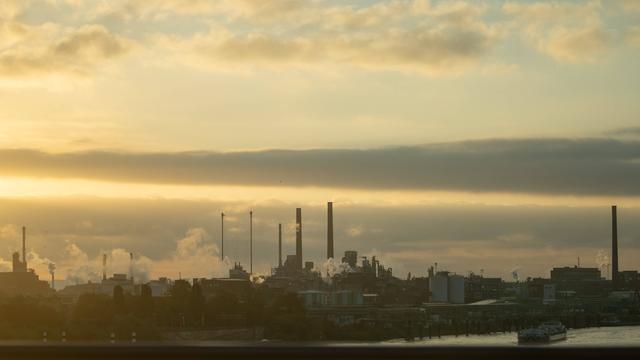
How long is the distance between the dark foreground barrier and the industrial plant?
29070mm

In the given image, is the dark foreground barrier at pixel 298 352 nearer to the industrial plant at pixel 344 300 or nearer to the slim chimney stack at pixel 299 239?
the industrial plant at pixel 344 300

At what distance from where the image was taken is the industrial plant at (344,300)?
6278 cm

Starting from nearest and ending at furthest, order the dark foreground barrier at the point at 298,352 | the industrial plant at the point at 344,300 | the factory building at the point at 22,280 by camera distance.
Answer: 1. the dark foreground barrier at the point at 298,352
2. the industrial plant at the point at 344,300
3. the factory building at the point at 22,280

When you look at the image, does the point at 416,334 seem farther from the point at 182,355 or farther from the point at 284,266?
the point at 284,266

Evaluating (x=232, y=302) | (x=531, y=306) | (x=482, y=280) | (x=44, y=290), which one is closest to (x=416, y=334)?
(x=232, y=302)

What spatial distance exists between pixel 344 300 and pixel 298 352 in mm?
113540

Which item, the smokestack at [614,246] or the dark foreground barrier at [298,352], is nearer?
the dark foreground barrier at [298,352]

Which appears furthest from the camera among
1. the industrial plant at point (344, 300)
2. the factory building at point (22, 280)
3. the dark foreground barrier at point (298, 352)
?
the factory building at point (22, 280)

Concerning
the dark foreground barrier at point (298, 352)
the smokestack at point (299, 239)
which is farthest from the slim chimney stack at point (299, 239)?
the dark foreground barrier at point (298, 352)

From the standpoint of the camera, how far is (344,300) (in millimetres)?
131250

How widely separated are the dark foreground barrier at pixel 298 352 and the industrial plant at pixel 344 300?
2907 cm

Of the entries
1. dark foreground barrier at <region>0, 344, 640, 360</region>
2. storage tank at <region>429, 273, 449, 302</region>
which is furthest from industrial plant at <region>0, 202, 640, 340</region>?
dark foreground barrier at <region>0, 344, 640, 360</region>

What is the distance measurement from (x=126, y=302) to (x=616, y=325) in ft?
164

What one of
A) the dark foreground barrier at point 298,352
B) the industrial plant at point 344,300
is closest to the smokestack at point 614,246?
the industrial plant at point 344,300
